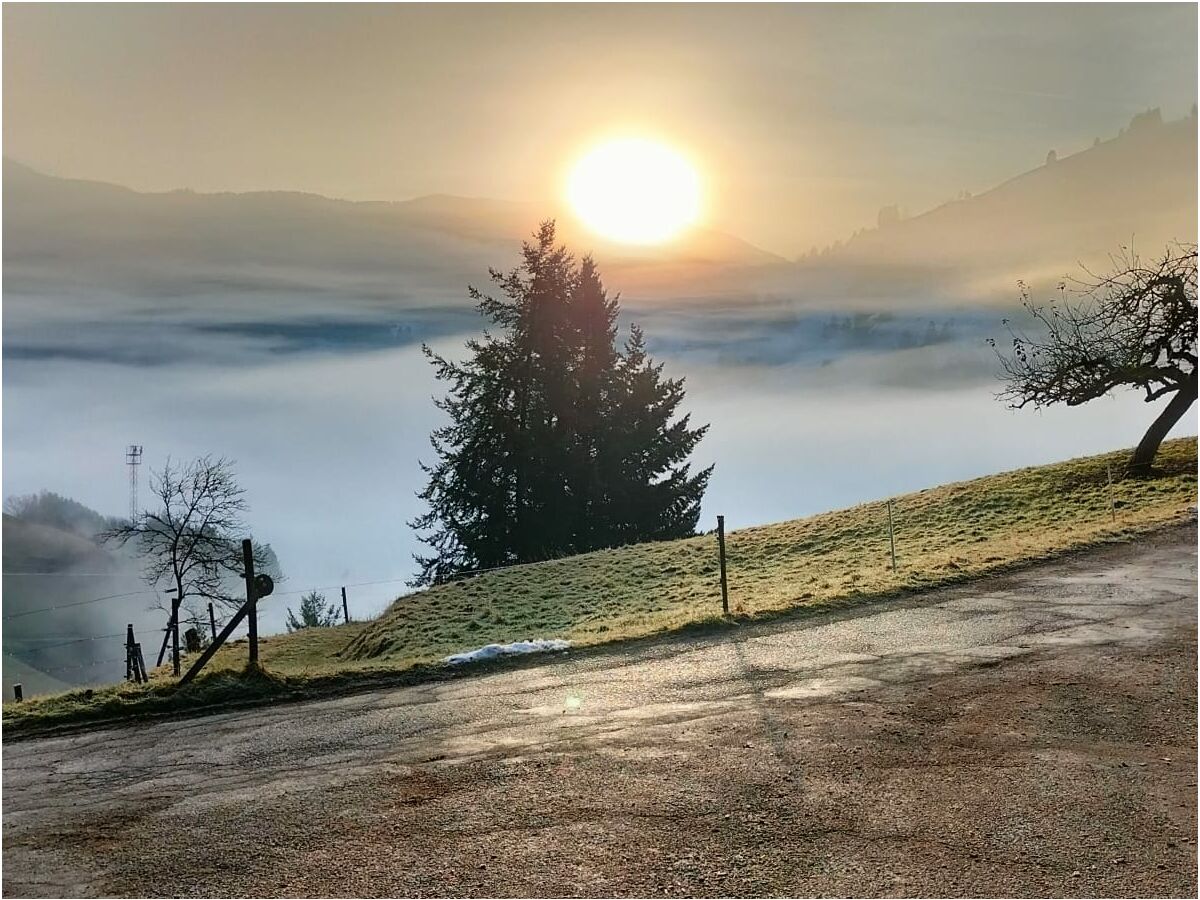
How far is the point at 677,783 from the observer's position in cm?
716

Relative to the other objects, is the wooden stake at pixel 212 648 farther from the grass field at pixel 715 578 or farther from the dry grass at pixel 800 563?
the dry grass at pixel 800 563

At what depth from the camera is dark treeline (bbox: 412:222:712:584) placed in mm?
46469

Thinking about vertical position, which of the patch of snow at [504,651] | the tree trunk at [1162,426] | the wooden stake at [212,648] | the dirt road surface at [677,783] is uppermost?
the tree trunk at [1162,426]

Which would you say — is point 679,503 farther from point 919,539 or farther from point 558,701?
point 558,701

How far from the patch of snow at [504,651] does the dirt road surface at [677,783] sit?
99 cm

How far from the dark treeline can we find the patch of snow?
98.9 feet

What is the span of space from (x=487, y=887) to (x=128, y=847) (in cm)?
276

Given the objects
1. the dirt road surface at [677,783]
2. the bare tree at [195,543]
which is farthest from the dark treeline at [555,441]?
the dirt road surface at [677,783]

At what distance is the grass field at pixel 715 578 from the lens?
12.0 m

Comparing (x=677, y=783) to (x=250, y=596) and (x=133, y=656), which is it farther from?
(x=133, y=656)

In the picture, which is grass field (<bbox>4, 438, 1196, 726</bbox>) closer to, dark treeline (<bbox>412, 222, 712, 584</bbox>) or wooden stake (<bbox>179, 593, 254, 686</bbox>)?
wooden stake (<bbox>179, 593, 254, 686</bbox>)

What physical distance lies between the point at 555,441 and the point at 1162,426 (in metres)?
27.2

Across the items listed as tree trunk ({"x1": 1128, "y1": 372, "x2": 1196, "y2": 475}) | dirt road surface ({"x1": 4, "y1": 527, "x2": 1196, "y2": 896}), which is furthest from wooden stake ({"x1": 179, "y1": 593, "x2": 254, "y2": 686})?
tree trunk ({"x1": 1128, "y1": 372, "x2": 1196, "y2": 475})

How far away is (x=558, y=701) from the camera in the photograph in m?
9.96
